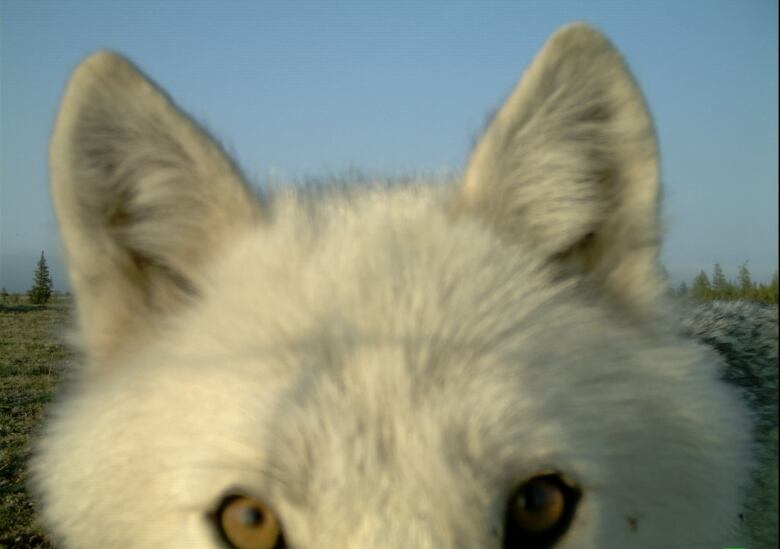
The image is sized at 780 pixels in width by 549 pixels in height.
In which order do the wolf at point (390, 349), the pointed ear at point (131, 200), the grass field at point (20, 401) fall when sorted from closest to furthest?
the wolf at point (390, 349) → the pointed ear at point (131, 200) → the grass field at point (20, 401)

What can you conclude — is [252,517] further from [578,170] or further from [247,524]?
[578,170]

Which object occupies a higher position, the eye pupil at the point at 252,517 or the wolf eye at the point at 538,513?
the eye pupil at the point at 252,517

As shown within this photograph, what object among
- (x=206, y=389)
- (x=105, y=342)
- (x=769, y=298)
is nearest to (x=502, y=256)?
(x=206, y=389)

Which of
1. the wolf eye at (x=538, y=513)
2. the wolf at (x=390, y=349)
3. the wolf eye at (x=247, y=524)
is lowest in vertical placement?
the wolf eye at (x=538, y=513)

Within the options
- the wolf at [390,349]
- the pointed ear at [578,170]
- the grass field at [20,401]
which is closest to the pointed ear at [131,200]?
the wolf at [390,349]

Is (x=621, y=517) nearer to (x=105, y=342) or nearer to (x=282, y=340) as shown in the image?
(x=282, y=340)

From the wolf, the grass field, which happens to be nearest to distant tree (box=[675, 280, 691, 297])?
the wolf

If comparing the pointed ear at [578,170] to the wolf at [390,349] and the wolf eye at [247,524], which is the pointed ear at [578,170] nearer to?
the wolf at [390,349]
